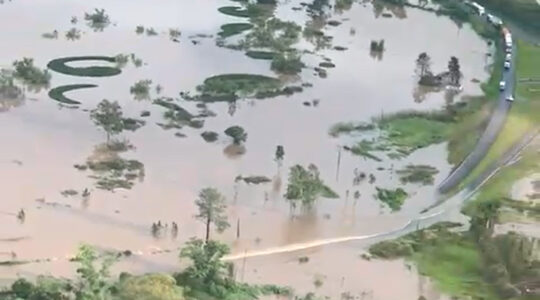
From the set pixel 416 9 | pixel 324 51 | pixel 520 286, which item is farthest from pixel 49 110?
pixel 416 9

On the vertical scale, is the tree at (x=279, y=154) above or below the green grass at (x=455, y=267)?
above

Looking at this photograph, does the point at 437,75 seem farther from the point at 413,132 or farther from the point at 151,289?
the point at 151,289

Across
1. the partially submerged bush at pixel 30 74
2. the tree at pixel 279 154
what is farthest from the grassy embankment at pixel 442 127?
the partially submerged bush at pixel 30 74

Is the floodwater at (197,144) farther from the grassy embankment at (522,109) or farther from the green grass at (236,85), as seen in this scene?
the grassy embankment at (522,109)

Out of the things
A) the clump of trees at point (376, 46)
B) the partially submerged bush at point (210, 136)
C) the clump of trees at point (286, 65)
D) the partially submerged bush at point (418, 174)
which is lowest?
the partially submerged bush at point (418, 174)

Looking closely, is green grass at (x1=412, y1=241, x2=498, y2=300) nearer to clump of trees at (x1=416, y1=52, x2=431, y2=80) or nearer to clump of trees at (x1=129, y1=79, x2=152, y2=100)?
clump of trees at (x1=129, y1=79, x2=152, y2=100)

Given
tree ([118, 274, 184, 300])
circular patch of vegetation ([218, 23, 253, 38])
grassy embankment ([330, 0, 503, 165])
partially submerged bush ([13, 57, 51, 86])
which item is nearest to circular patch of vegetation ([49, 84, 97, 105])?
partially submerged bush ([13, 57, 51, 86])
